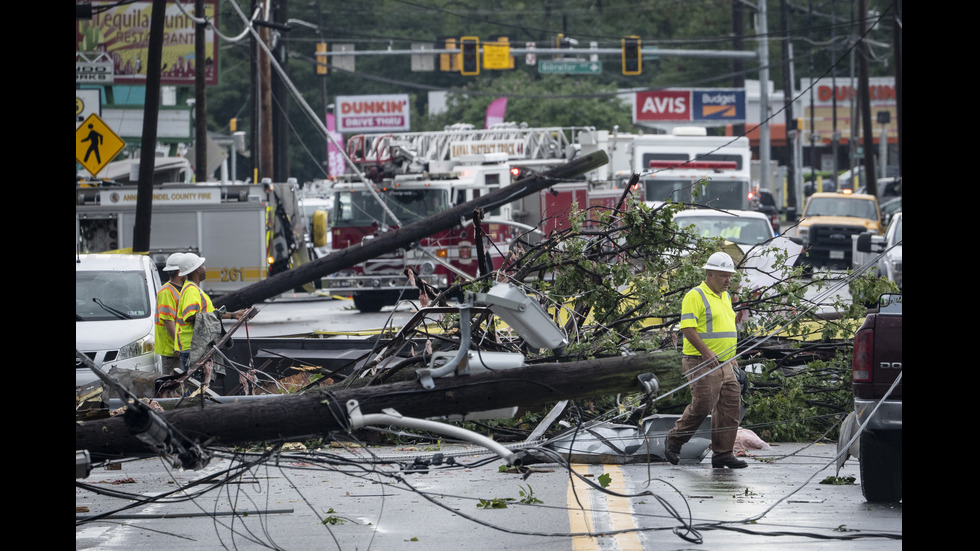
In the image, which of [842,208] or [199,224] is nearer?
[199,224]

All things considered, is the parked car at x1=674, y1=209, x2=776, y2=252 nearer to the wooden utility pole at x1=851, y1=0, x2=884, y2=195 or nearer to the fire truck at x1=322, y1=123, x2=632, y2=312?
the fire truck at x1=322, y1=123, x2=632, y2=312

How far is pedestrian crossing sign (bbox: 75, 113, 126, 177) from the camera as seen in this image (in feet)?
67.3

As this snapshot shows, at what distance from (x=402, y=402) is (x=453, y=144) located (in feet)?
67.4

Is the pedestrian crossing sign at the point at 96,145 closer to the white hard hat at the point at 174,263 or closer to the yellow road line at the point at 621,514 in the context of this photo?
the white hard hat at the point at 174,263

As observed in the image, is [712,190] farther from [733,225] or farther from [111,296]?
[111,296]

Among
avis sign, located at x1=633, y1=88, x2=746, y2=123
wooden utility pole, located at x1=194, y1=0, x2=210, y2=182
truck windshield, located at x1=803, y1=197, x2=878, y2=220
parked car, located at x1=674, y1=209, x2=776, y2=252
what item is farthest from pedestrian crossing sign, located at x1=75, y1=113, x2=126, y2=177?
avis sign, located at x1=633, y1=88, x2=746, y2=123

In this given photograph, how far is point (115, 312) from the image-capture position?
13.5 meters

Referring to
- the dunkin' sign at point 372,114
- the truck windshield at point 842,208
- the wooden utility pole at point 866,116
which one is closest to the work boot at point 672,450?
the truck windshield at point 842,208

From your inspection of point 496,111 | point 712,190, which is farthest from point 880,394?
point 496,111

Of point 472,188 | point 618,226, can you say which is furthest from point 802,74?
point 618,226
